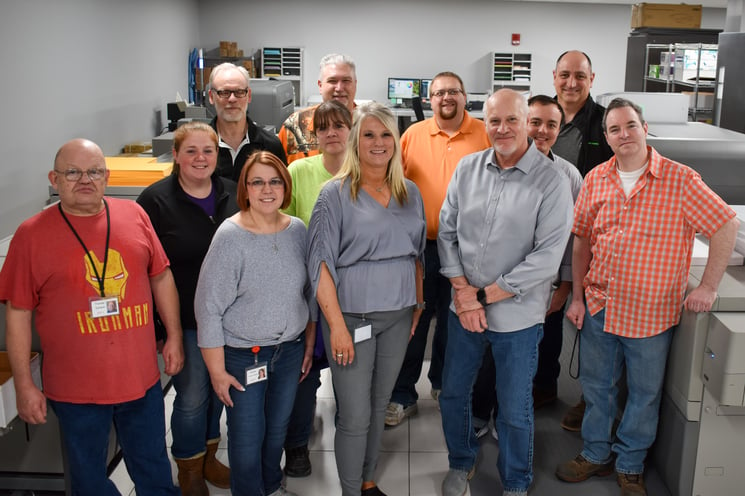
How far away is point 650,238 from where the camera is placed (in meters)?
2.32

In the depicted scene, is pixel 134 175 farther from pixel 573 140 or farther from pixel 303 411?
pixel 573 140

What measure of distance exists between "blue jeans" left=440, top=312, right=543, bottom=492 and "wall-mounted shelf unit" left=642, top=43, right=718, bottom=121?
4.44 m

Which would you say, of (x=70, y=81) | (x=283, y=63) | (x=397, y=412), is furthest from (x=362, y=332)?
(x=283, y=63)

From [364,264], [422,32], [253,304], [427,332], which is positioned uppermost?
[422,32]

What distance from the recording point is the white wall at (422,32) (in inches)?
442

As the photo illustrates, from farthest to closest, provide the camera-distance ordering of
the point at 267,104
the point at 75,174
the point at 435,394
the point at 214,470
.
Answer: the point at 267,104, the point at 435,394, the point at 214,470, the point at 75,174

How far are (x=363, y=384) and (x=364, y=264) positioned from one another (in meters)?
0.41

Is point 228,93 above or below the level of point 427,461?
above

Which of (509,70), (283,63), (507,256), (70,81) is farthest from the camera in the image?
(509,70)

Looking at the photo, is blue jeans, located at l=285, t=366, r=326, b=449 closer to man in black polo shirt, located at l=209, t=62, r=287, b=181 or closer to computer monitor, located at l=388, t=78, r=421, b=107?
man in black polo shirt, located at l=209, t=62, r=287, b=181

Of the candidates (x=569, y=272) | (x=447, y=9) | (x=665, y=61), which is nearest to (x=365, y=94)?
(x=447, y=9)

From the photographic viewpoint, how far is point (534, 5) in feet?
37.6

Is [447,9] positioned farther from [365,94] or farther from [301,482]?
[301,482]

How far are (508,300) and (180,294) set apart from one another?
111cm
